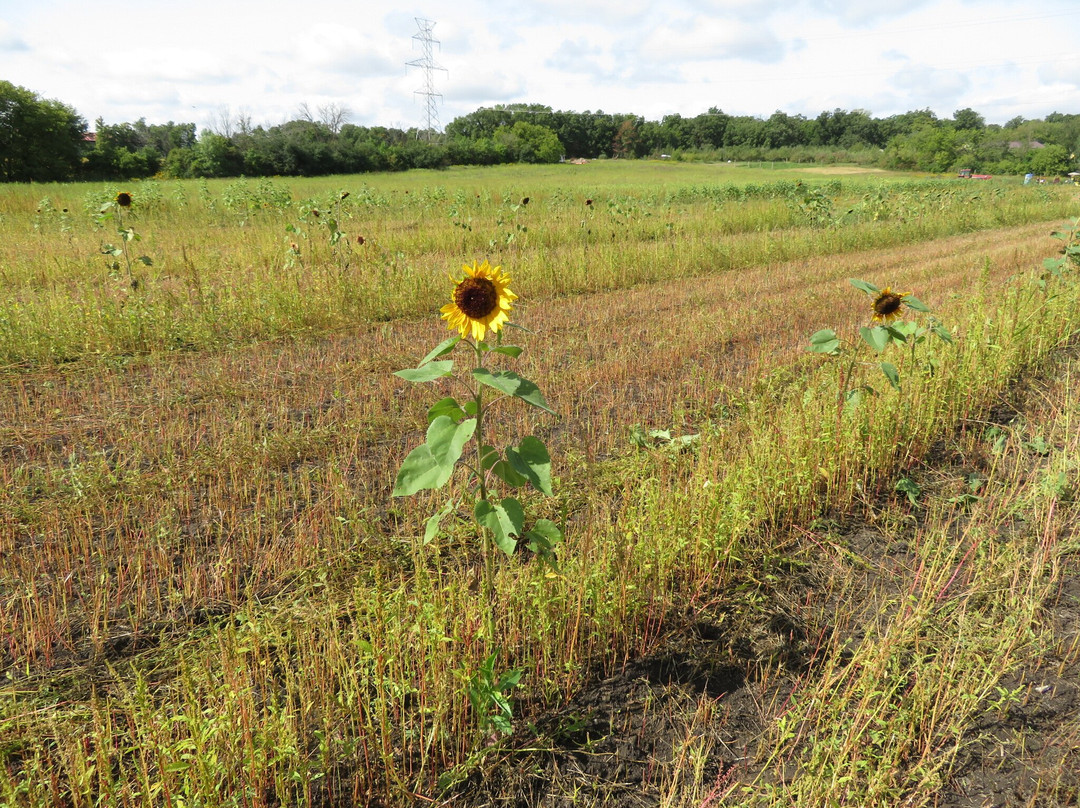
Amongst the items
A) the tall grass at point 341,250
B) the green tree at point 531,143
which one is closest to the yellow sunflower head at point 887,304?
the tall grass at point 341,250

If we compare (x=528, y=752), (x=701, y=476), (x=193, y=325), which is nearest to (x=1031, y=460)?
(x=701, y=476)

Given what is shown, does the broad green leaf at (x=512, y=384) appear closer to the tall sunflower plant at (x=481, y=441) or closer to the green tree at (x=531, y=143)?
the tall sunflower plant at (x=481, y=441)

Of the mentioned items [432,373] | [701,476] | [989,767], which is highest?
[432,373]

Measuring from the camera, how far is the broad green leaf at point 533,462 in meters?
2.04

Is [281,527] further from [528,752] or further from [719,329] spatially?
[719,329]

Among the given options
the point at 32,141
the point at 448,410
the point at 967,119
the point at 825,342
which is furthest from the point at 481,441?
the point at 967,119

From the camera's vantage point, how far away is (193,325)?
675 centimetres

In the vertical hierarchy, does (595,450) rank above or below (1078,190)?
below

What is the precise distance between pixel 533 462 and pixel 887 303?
2760mm

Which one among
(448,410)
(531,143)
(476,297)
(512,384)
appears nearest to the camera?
(512,384)

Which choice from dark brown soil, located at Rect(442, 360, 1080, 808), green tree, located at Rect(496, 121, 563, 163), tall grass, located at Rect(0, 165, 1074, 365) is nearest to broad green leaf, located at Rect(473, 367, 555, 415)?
dark brown soil, located at Rect(442, 360, 1080, 808)

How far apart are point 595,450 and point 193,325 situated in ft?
15.8

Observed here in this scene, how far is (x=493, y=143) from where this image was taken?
6047 centimetres

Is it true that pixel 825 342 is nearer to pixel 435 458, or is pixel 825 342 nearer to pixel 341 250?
pixel 435 458
